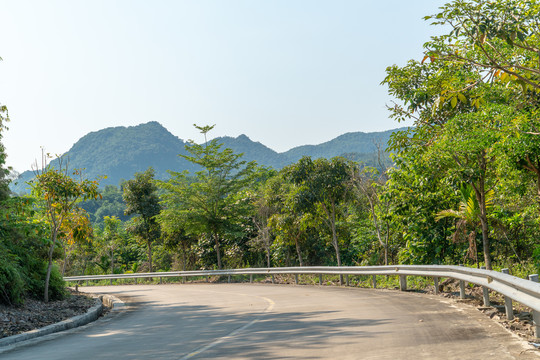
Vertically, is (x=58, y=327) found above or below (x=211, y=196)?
below

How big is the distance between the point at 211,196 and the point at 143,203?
30.1 feet

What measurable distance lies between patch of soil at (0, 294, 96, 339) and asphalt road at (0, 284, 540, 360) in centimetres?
104

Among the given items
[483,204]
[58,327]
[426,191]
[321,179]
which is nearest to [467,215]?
[483,204]

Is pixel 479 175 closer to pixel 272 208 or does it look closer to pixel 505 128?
pixel 505 128

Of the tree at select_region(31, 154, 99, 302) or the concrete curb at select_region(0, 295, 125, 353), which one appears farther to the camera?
the tree at select_region(31, 154, 99, 302)

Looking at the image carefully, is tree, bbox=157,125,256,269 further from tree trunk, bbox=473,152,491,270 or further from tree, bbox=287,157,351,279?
tree trunk, bbox=473,152,491,270

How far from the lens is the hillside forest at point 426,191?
39.3 ft

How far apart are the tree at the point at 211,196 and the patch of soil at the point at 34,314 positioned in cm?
2000

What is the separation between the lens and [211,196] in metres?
38.3

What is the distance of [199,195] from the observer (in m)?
38.3

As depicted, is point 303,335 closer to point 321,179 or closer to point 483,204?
point 483,204

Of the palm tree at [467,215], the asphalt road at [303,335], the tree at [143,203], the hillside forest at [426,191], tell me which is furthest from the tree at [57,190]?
the tree at [143,203]

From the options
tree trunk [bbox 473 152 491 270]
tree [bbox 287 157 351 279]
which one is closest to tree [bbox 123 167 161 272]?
tree [bbox 287 157 351 279]

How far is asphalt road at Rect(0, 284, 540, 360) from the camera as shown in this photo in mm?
7023
